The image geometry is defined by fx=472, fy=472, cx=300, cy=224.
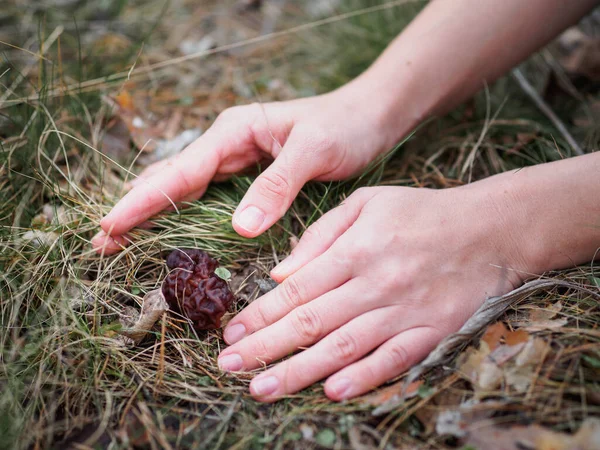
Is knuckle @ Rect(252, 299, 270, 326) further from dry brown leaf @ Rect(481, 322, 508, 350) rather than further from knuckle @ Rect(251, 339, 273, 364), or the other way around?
dry brown leaf @ Rect(481, 322, 508, 350)

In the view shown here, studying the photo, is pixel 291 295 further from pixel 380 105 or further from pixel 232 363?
pixel 380 105

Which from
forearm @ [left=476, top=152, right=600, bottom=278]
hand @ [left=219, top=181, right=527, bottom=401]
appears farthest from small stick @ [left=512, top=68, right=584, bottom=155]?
hand @ [left=219, top=181, right=527, bottom=401]

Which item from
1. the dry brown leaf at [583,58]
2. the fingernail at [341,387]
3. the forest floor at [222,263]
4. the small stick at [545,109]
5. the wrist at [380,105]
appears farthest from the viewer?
the dry brown leaf at [583,58]

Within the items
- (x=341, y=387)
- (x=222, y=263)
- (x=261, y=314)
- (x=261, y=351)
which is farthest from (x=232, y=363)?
(x=222, y=263)

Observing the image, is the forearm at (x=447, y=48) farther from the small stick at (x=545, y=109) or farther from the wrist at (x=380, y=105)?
the small stick at (x=545, y=109)

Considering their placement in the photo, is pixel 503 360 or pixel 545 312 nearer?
pixel 503 360

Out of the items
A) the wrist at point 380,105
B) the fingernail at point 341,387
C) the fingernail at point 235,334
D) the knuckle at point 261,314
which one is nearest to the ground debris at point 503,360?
the fingernail at point 341,387

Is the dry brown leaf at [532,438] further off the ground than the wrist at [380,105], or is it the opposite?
the wrist at [380,105]

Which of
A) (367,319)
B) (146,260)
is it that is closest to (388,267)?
(367,319)
